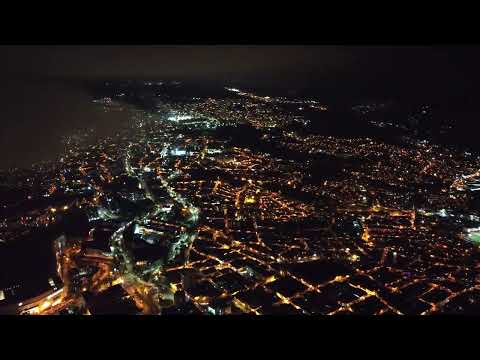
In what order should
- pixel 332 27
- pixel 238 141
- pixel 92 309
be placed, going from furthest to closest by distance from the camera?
pixel 238 141, pixel 92 309, pixel 332 27

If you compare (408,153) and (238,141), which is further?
(238,141)

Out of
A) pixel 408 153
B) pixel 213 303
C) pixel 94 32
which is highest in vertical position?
pixel 94 32

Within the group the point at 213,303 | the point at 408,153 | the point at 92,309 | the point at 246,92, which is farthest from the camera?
the point at 246,92

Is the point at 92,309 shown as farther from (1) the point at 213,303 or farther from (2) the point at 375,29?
(2) the point at 375,29

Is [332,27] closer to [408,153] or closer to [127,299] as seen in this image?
[127,299]

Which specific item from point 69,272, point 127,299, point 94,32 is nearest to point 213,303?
point 127,299

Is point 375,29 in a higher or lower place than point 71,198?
higher

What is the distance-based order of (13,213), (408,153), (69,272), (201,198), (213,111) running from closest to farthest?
(69,272) < (13,213) < (201,198) < (408,153) < (213,111)

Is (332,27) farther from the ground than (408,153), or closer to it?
farther from the ground

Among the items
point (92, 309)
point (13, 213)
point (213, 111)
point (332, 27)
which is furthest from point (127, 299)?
point (213, 111)
